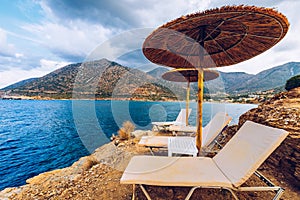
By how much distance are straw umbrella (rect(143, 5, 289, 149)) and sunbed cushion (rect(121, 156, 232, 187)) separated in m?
0.92

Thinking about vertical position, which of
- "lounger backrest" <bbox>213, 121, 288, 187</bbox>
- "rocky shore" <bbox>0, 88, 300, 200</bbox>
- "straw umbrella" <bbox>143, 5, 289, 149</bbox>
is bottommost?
"rocky shore" <bbox>0, 88, 300, 200</bbox>

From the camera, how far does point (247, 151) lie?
1.82m

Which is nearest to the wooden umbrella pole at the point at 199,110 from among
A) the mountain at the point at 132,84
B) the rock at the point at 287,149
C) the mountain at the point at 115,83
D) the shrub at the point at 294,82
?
the mountain at the point at 132,84

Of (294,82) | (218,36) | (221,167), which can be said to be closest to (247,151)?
(221,167)

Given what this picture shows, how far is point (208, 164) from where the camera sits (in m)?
2.06

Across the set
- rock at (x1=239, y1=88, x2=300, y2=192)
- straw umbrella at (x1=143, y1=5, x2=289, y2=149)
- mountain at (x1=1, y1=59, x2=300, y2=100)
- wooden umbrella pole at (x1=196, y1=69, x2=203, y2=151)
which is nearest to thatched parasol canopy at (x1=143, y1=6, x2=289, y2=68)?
straw umbrella at (x1=143, y1=5, x2=289, y2=149)

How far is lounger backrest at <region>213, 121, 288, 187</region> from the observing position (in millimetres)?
1553

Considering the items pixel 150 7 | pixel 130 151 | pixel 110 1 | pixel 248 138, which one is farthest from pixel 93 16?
pixel 248 138

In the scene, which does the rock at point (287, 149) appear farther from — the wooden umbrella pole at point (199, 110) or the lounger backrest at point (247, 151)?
the wooden umbrella pole at point (199, 110)

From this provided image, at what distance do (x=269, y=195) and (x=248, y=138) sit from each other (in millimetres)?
767

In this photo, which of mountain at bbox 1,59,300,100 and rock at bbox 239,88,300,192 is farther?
mountain at bbox 1,59,300,100

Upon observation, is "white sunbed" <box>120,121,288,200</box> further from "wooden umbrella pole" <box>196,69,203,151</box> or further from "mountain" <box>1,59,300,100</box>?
"mountain" <box>1,59,300,100</box>

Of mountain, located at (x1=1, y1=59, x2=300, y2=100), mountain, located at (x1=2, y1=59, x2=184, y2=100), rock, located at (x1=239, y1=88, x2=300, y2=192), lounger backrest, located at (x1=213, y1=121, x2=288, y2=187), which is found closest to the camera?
lounger backrest, located at (x1=213, y1=121, x2=288, y2=187)

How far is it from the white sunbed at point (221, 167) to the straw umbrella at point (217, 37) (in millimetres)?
865
